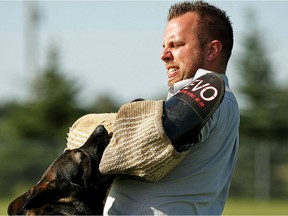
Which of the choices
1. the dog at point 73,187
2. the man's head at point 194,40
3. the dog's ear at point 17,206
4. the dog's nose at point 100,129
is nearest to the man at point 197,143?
the man's head at point 194,40

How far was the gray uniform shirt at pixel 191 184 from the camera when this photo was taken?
3.76m

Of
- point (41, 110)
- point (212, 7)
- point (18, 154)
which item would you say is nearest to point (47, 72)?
point (41, 110)

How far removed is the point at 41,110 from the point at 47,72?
2.04 meters

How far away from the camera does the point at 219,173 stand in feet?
13.0

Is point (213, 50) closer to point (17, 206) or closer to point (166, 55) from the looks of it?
point (166, 55)

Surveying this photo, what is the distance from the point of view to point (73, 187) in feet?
12.2

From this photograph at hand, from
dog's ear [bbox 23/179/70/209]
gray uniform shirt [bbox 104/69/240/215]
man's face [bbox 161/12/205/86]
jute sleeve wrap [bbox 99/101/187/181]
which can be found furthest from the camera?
man's face [bbox 161/12/205/86]

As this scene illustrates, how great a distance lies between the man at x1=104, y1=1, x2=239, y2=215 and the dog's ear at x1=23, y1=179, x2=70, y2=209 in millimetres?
317

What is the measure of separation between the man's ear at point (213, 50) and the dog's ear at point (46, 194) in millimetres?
1126

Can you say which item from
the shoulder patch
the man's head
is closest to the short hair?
the man's head

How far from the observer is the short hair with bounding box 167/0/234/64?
420 centimetres

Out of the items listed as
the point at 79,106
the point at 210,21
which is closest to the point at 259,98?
the point at 79,106

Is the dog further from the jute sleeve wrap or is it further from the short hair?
the short hair

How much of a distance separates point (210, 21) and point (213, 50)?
0.56 ft
